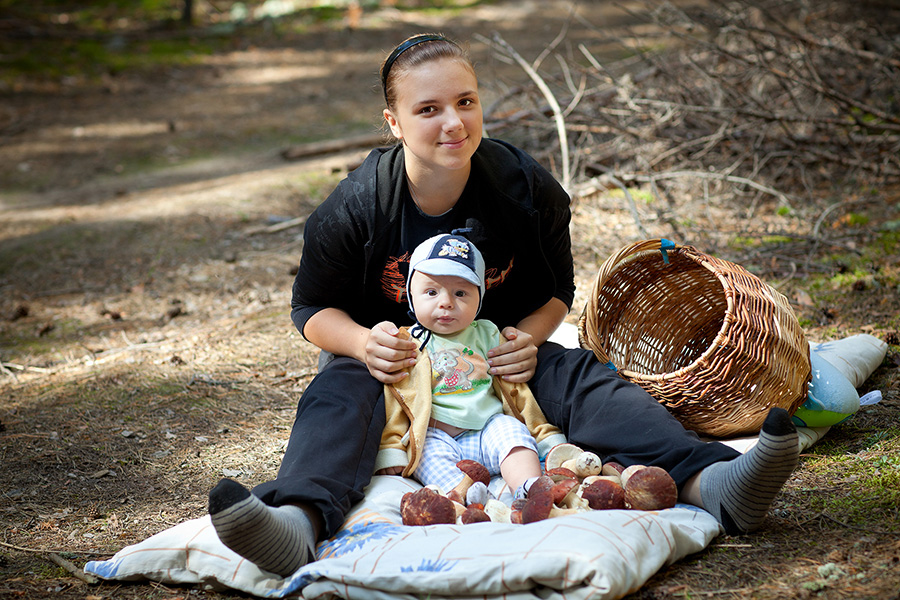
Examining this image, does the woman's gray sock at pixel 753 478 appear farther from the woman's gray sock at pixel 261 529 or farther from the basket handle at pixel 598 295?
the woman's gray sock at pixel 261 529

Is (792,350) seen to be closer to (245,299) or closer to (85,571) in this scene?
(85,571)

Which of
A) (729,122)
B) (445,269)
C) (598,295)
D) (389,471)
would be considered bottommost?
(389,471)

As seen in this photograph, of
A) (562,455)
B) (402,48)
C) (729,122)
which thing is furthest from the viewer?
(729,122)

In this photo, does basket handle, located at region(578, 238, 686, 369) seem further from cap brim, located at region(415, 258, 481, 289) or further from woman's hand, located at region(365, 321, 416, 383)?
woman's hand, located at region(365, 321, 416, 383)

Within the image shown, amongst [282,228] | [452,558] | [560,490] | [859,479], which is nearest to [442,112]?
[560,490]

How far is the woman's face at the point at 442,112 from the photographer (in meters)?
2.52

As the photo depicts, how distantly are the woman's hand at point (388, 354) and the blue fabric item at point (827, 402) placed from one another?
4.54 ft

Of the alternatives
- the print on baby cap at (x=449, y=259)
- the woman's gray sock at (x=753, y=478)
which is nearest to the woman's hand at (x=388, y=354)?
the print on baby cap at (x=449, y=259)

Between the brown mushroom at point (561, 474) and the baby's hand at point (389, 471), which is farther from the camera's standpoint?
the baby's hand at point (389, 471)

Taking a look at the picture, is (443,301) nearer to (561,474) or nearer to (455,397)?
(455,397)

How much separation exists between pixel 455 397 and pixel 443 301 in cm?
35

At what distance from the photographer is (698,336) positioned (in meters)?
3.35

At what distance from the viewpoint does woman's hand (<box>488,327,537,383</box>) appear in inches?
108

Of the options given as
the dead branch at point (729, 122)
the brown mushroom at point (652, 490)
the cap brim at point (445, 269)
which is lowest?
the brown mushroom at point (652, 490)
